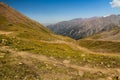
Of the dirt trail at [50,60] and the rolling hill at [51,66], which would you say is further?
the dirt trail at [50,60]

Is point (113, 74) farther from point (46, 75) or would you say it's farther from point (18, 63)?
point (18, 63)

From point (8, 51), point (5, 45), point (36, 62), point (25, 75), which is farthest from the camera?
point (5, 45)

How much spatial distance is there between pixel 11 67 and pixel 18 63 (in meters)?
1.46

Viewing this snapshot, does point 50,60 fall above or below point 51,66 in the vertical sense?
above

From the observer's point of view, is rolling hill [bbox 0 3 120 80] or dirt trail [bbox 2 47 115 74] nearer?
rolling hill [bbox 0 3 120 80]

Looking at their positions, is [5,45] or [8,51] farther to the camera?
[5,45]

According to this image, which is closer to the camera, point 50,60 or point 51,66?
point 51,66

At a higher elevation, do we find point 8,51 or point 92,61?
point 8,51

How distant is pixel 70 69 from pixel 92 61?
517 centimetres

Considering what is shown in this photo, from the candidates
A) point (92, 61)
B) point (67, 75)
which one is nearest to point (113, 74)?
point (92, 61)

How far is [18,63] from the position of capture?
95.1 ft

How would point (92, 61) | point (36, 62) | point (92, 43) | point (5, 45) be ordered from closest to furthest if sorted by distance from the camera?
1. point (36, 62)
2. point (92, 61)
3. point (5, 45)
4. point (92, 43)

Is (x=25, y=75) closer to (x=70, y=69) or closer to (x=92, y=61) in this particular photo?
(x=70, y=69)

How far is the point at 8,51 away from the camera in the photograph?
114ft
